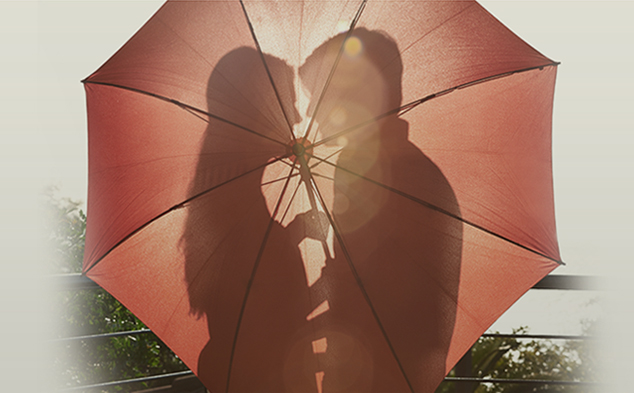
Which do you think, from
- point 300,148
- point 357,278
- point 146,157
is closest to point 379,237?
point 357,278

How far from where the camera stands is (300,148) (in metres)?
1.38

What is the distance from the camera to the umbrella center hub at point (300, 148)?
4.53 ft

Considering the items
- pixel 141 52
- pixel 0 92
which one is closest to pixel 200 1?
pixel 141 52

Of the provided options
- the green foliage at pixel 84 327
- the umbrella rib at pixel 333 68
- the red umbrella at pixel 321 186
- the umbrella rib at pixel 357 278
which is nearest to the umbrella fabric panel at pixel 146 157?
the red umbrella at pixel 321 186

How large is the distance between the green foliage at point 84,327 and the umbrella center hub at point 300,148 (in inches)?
314

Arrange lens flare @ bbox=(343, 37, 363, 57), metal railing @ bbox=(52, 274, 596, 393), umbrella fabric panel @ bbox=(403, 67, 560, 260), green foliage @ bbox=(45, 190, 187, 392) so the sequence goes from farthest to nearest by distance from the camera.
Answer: green foliage @ bbox=(45, 190, 187, 392), metal railing @ bbox=(52, 274, 596, 393), umbrella fabric panel @ bbox=(403, 67, 560, 260), lens flare @ bbox=(343, 37, 363, 57)

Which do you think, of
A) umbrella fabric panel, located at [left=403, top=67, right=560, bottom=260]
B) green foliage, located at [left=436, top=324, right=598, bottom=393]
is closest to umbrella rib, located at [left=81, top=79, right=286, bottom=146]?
umbrella fabric panel, located at [left=403, top=67, right=560, bottom=260]

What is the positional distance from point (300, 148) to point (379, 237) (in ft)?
1.36

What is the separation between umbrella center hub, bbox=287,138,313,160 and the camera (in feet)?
4.53

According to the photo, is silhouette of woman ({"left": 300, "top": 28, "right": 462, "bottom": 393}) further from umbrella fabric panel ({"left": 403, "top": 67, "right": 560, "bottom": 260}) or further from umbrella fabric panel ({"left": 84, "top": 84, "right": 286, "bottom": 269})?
umbrella fabric panel ({"left": 84, "top": 84, "right": 286, "bottom": 269})

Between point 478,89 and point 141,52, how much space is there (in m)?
1.13

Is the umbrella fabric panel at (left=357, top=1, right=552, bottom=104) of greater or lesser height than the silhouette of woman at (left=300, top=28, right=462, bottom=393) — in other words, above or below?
above

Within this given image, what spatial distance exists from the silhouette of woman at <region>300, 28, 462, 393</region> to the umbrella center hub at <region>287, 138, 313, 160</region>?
6cm

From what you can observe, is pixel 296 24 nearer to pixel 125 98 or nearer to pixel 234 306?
pixel 125 98
